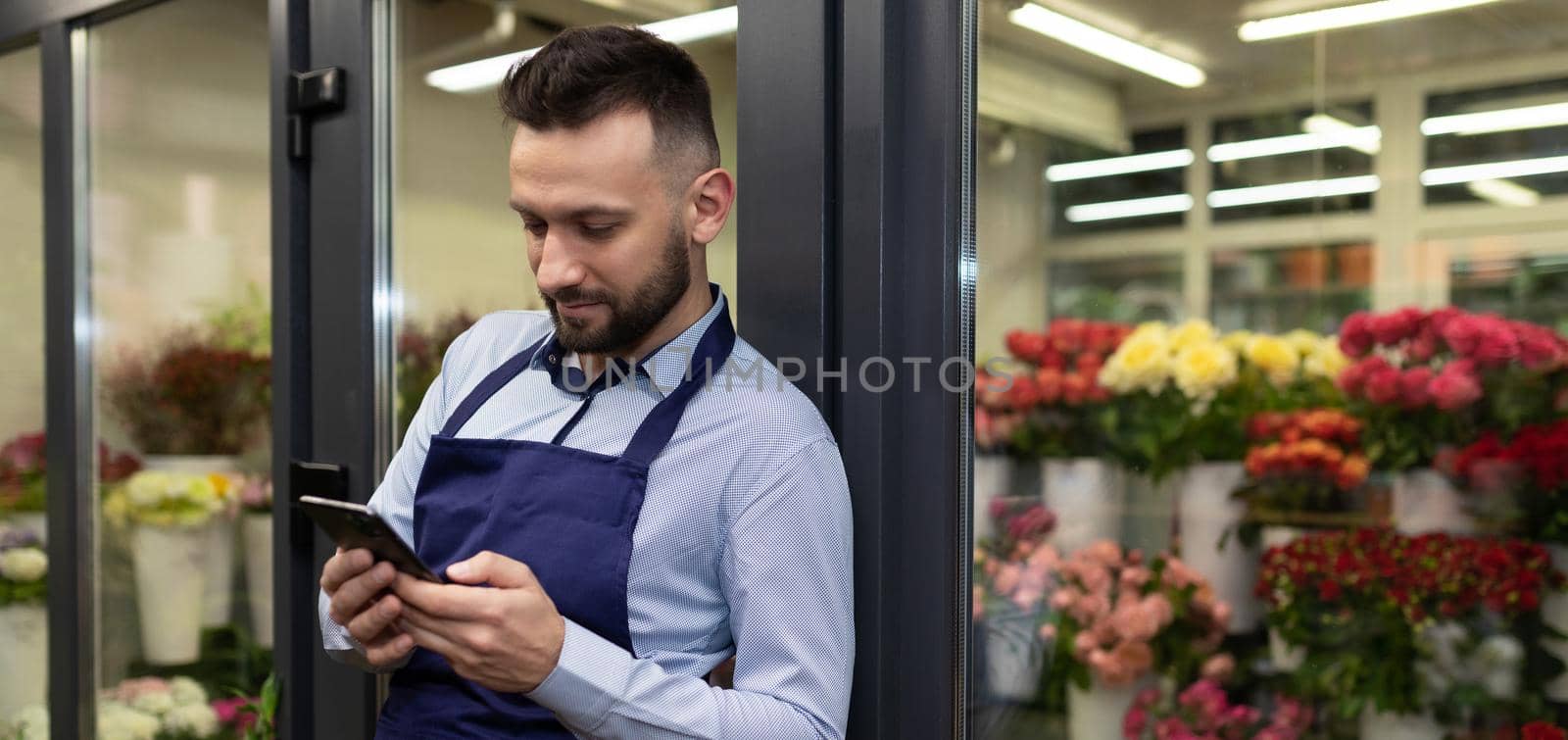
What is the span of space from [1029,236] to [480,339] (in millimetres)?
641

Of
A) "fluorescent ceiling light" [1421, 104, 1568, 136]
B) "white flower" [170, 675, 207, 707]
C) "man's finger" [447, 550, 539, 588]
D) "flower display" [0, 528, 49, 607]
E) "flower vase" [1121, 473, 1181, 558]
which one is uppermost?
"fluorescent ceiling light" [1421, 104, 1568, 136]

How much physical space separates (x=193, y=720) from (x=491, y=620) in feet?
4.97

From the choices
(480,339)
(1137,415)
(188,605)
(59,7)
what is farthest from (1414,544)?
(59,7)

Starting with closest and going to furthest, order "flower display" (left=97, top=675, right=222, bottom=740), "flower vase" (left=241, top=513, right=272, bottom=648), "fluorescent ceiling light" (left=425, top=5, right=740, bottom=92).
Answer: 1. "fluorescent ceiling light" (left=425, top=5, right=740, bottom=92)
2. "flower vase" (left=241, top=513, right=272, bottom=648)
3. "flower display" (left=97, top=675, right=222, bottom=740)

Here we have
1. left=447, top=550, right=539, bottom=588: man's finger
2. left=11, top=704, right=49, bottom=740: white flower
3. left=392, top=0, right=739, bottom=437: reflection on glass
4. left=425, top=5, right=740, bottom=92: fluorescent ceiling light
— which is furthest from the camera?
left=11, top=704, right=49, bottom=740: white flower

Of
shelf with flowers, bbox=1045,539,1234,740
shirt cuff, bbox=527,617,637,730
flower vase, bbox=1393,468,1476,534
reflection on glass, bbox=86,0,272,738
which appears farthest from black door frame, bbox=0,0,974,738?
reflection on glass, bbox=86,0,272,738

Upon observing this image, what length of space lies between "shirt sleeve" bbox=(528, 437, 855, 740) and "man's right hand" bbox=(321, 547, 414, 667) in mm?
149

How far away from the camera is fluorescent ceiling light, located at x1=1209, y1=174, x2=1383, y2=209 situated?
1.06 m

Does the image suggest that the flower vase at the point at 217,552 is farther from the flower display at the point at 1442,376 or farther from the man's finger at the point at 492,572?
the flower display at the point at 1442,376

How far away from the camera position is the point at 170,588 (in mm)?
2316

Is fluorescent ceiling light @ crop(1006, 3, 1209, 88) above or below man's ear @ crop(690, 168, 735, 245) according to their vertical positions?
above

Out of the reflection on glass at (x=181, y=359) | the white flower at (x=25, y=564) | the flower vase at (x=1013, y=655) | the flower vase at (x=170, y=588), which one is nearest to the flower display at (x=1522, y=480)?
the flower vase at (x=1013, y=655)

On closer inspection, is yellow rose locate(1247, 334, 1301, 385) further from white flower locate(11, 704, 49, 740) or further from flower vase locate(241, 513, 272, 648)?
white flower locate(11, 704, 49, 740)

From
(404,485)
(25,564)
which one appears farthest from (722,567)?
(25,564)
